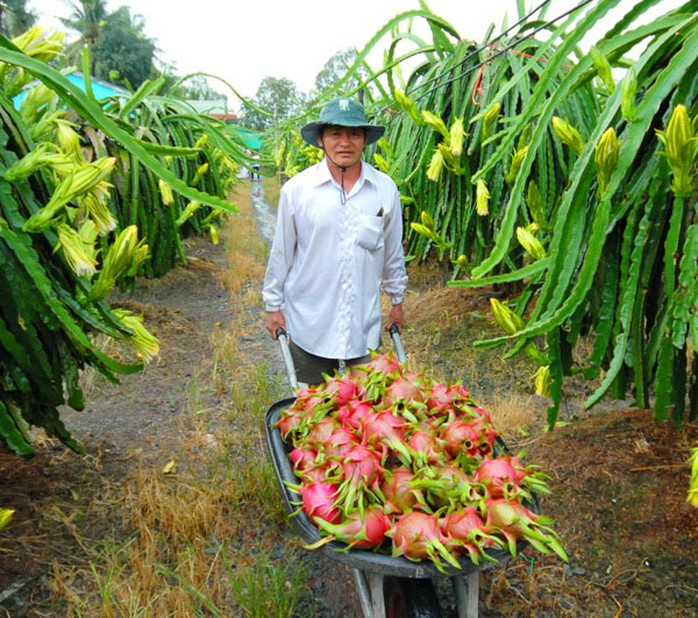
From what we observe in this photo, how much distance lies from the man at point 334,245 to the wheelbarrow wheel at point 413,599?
104 cm

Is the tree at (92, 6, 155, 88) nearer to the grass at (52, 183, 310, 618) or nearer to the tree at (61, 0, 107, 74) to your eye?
the tree at (61, 0, 107, 74)

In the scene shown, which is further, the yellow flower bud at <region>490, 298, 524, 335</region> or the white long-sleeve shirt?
the white long-sleeve shirt

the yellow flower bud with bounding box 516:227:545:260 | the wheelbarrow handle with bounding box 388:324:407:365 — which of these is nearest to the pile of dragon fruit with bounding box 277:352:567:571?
the wheelbarrow handle with bounding box 388:324:407:365

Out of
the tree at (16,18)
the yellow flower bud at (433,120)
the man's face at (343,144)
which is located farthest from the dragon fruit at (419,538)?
the tree at (16,18)

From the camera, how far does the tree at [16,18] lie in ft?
97.9

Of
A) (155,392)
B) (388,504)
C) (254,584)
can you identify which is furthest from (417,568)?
(155,392)

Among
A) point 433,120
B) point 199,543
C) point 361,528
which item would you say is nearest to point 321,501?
point 361,528

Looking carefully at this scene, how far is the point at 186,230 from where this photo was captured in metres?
6.01

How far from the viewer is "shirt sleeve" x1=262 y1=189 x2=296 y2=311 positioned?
240cm

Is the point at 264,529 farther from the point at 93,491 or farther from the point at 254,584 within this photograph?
the point at 93,491

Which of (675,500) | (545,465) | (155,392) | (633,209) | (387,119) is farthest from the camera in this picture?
(387,119)

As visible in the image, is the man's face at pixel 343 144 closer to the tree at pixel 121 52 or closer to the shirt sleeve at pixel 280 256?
the shirt sleeve at pixel 280 256

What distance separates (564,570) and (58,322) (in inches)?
72.2

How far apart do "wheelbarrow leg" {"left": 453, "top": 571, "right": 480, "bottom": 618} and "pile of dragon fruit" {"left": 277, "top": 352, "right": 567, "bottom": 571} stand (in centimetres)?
17
